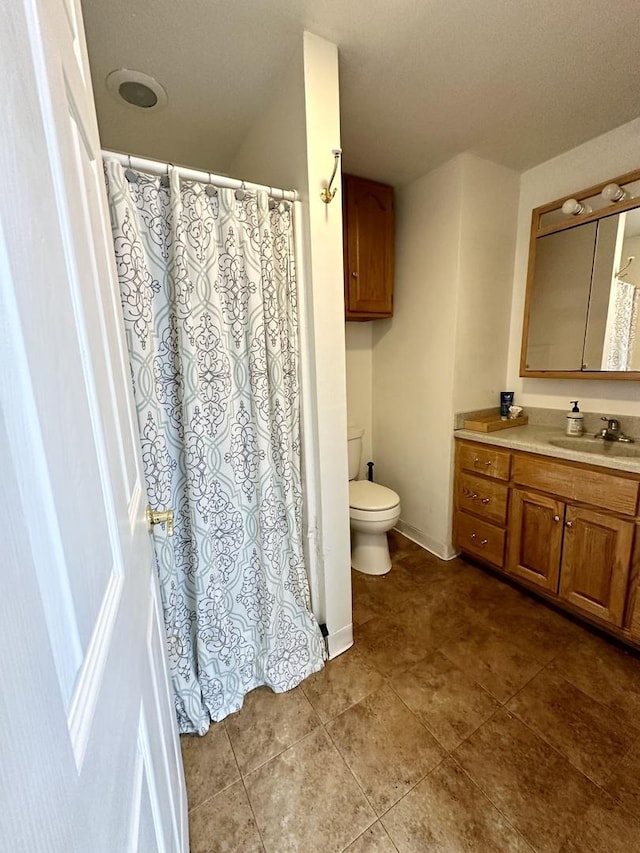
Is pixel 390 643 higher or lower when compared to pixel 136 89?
lower

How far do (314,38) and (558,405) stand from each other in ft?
6.77

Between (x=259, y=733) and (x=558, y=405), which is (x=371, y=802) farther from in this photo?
(x=558, y=405)

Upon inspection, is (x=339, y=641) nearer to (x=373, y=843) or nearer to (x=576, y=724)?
(x=373, y=843)

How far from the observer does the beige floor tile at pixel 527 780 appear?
1013 mm

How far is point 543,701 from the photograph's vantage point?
1373mm

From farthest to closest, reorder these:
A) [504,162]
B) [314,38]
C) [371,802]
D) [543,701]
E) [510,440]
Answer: [504,162] → [510,440] → [543,701] → [314,38] → [371,802]

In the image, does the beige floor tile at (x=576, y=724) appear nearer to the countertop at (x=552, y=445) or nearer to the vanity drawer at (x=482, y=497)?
the vanity drawer at (x=482, y=497)

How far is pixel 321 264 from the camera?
4.45 ft

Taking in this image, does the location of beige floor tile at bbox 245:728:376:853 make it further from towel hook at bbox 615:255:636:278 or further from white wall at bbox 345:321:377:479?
towel hook at bbox 615:255:636:278

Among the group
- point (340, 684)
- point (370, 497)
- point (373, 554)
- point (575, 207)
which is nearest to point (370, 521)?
point (370, 497)

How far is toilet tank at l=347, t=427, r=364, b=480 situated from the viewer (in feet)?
7.93

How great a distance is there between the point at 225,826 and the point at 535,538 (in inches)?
67.0

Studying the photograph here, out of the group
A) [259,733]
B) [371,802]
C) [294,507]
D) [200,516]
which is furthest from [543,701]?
[200,516]

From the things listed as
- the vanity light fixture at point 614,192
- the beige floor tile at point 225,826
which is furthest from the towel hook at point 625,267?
the beige floor tile at point 225,826
